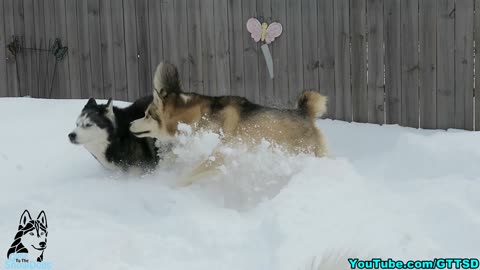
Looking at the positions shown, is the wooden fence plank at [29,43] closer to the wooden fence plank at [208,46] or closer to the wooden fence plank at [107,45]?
the wooden fence plank at [107,45]

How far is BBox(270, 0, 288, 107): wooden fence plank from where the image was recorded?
6359 mm

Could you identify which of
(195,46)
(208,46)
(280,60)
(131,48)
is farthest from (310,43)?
(131,48)

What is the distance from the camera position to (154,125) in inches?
172

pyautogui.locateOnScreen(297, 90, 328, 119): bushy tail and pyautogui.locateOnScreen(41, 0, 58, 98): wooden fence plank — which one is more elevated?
pyautogui.locateOnScreen(41, 0, 58, 98): wooden fence plank

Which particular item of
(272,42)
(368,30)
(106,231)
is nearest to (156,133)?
(106,231)

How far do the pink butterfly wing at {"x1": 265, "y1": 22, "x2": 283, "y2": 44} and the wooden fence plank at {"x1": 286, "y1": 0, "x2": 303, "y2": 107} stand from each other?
0.31 feet

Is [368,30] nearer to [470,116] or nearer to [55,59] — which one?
[470,116]

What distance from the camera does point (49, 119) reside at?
214 inches

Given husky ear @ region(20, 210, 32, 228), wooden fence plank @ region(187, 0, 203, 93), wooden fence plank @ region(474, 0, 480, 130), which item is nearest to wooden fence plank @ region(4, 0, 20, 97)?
wooden fence plank @ region(187, 0, 203, 93)

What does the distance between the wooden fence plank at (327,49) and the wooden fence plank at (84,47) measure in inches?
114

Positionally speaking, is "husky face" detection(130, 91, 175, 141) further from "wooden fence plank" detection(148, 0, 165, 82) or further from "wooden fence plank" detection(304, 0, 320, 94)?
"wooden fence plank" detection(148, 0, 165, 82)

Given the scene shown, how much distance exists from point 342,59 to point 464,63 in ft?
4.07

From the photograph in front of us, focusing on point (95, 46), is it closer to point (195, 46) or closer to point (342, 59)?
point (195, 46)

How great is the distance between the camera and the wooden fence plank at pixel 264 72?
6391mm
